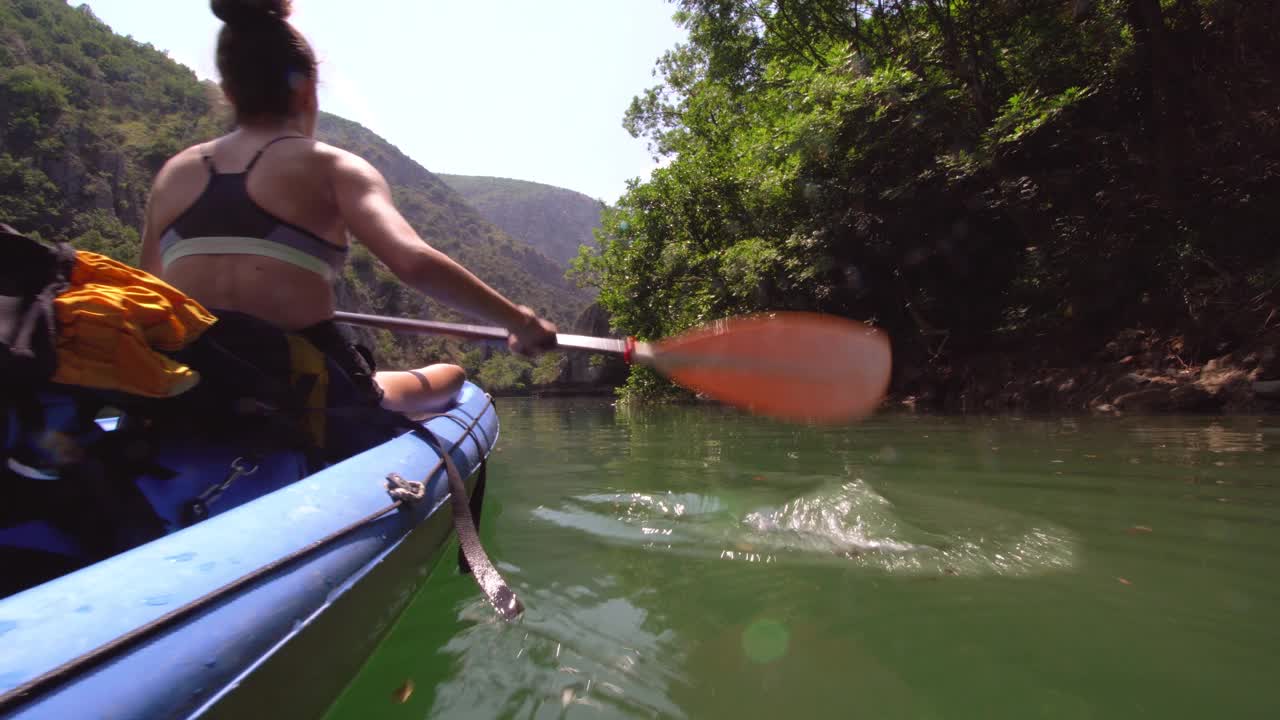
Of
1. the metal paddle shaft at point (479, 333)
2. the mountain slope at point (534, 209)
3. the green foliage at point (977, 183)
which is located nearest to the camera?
the metal paddle shaft at point (479, 333)

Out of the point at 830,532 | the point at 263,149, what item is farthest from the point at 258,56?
the point at 830,532

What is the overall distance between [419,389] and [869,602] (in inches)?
82.9

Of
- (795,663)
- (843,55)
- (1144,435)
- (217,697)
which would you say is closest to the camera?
(217,697)

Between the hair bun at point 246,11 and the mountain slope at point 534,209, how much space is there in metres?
158

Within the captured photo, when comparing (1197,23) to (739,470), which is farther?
(1197,23)

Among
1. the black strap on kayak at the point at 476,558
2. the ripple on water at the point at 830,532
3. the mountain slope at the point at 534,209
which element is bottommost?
the ripple on water at the point at 830,532

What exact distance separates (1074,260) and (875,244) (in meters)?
2.81

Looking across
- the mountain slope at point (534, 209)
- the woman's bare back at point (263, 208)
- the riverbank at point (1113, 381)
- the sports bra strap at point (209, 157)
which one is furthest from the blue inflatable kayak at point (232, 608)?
the mountain slope at point (534, 209)

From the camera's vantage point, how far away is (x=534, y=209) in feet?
538

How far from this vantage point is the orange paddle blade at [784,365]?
8.91 ft

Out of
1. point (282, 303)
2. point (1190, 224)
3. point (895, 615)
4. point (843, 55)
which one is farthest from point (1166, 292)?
point (282, 303)

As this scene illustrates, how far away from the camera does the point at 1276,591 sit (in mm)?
1864

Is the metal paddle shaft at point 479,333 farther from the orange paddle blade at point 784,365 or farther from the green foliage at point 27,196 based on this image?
the green foliage at point 27,196

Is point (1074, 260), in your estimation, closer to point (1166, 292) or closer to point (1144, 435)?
point (1166, 292)
